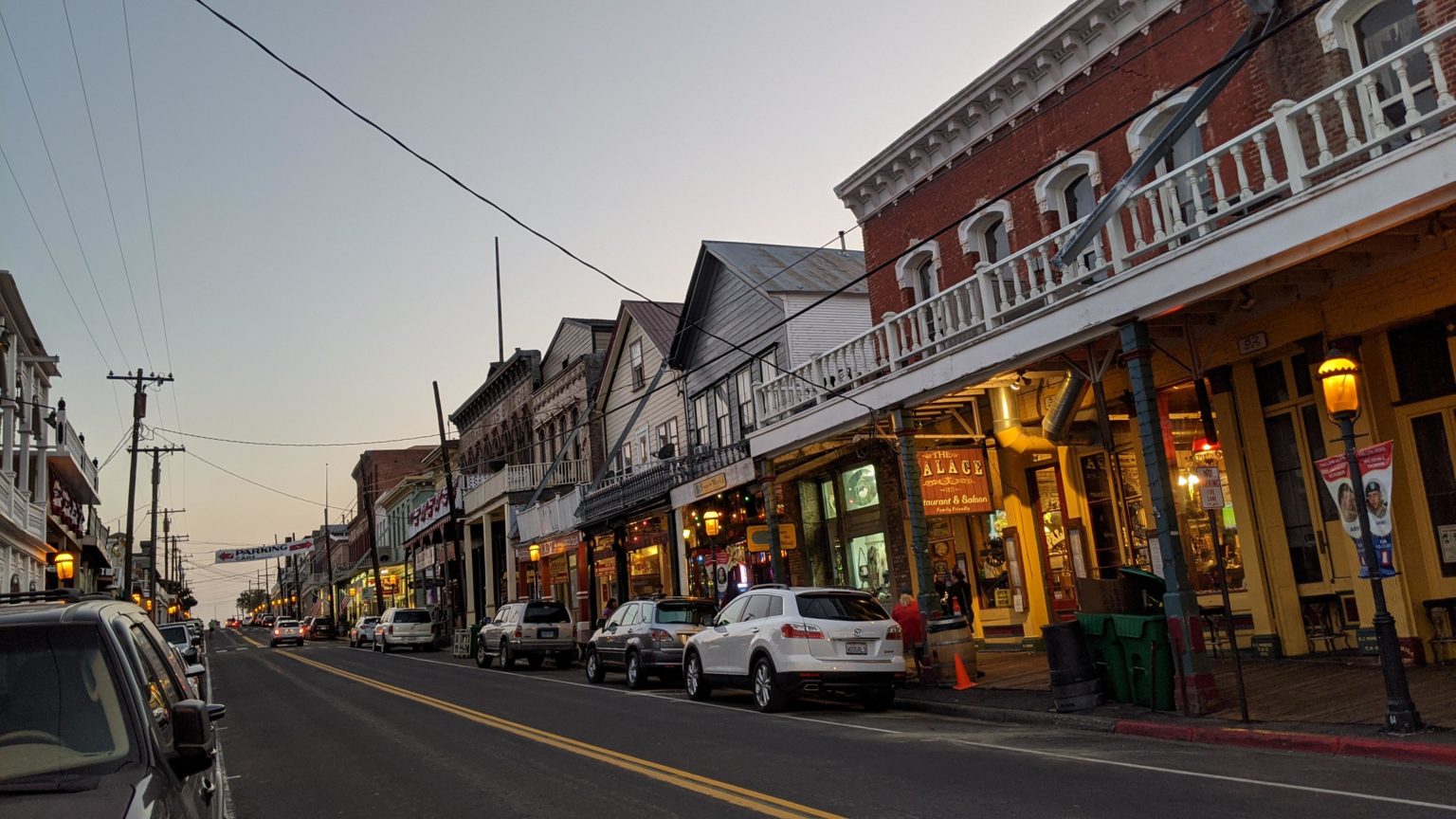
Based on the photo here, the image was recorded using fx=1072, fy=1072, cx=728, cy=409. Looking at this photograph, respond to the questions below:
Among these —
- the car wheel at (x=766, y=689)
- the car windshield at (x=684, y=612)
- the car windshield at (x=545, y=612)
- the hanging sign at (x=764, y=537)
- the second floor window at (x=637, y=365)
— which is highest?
the second floor window at (x=637, y=365)

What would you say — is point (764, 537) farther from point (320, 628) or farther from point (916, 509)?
point (320, 628)

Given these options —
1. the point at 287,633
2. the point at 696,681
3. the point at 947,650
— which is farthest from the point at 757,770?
the point at 287,633

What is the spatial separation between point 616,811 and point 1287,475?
36.3 ft

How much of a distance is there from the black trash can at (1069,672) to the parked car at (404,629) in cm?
3534

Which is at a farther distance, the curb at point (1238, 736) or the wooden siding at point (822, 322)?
the wooden siding at point (822, 322)

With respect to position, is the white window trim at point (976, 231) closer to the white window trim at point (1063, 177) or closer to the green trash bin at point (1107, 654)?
the white window trim at point (1063, 177)

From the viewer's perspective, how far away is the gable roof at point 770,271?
2627 cm

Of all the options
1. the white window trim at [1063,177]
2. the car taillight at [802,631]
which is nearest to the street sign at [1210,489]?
the car taillight at [802,631]

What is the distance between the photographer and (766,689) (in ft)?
48.0

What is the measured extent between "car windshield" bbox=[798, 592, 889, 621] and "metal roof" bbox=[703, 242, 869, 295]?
1170 centimetres

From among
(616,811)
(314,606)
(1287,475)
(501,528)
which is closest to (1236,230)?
(1287,475)

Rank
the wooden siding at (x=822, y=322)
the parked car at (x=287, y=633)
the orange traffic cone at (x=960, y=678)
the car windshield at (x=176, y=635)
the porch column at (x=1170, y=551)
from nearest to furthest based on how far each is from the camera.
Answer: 1. the porch column at (x=1170, y=551)
2. the orange traffic cone at (x=960, y=678)
3. the wooden siding at (x=822, y=322)
4. the car windshield at (x=176, y=635)
5. the parked car at (x=287, y=633)

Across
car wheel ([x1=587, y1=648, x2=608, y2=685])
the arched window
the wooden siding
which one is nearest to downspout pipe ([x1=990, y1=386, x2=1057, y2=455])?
the arched window

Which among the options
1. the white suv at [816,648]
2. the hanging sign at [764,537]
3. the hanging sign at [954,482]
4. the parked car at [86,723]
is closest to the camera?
the parked car at [86,723]
